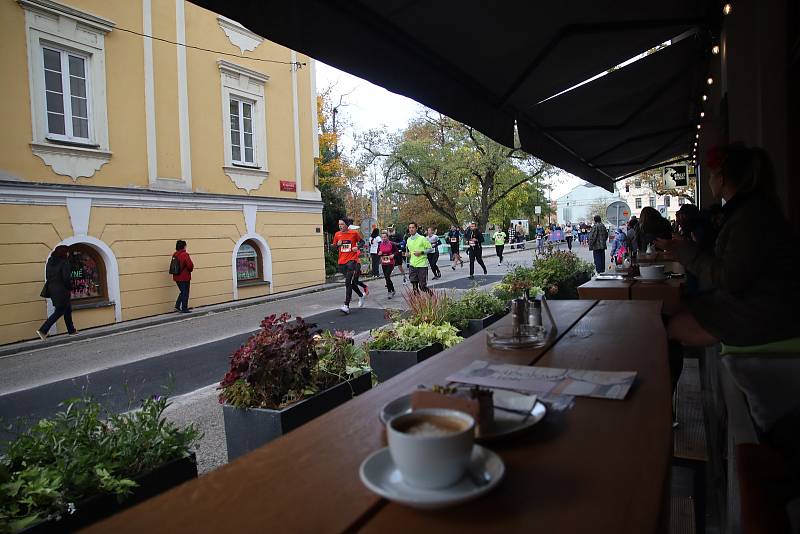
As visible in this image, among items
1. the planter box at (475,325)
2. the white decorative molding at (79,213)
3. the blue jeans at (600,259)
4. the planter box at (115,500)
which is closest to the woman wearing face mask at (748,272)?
the planter box at (115,500)

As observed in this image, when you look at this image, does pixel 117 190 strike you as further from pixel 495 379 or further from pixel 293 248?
pixel 495 379

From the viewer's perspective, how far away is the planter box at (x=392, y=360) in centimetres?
437

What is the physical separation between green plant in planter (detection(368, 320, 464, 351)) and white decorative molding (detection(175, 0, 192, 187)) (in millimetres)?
9963

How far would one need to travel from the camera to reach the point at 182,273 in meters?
12.1

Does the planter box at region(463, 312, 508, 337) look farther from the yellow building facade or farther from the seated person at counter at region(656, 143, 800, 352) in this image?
the yellow building facade

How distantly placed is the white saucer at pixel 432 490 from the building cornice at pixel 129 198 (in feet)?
37.2

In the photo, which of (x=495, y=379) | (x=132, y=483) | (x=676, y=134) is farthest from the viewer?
(x=676, y=134)

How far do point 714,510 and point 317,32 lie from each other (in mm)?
3036

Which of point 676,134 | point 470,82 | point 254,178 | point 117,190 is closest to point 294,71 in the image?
point 254,178

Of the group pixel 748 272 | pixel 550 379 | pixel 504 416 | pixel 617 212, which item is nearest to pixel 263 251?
pixel 617 212

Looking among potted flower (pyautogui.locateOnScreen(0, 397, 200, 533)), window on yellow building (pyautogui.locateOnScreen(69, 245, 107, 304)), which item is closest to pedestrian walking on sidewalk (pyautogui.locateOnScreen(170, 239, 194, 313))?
window on yellow building (pyautogui.locateOnScreen(69, 245, 107, 304))

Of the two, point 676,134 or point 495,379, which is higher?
point 676,134

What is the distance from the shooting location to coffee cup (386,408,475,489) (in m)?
0.89

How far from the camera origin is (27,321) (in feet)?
32.8
